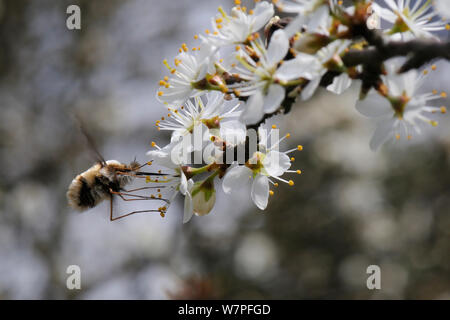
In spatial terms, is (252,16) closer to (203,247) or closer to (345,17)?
(345,17)

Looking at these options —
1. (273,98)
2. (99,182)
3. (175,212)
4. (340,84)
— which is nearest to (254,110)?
(273,98)

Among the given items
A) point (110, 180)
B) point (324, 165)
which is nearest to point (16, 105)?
point (324, 165)

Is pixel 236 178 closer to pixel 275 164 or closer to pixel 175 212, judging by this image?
pixel 275 164

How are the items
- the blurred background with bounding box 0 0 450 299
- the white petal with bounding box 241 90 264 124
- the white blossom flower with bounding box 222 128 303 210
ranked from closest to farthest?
1. the white petal with bounding box 241 90 264 124
2. the white blossom flower with bounding box 222 128 303 210
3. the blurred background with bounding box 0 0 450 299

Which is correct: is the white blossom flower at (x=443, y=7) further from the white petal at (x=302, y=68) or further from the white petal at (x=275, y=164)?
the white petal at (x=275, y=164)

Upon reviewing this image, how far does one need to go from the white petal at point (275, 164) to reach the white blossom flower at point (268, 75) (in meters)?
0.24

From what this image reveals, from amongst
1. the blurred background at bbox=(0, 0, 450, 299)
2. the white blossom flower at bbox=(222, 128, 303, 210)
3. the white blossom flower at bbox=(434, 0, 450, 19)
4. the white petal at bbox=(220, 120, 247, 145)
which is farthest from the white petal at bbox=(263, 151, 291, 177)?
the blurred background at bbox=(0, 0, 450, 299)

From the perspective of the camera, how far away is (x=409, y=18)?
1.11 meters

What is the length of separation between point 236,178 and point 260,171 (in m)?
0.09

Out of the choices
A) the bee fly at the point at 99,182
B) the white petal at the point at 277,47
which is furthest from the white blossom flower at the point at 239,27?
the bee fly at the point at 99,182

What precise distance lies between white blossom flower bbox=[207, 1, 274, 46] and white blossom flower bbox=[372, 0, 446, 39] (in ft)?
0.82

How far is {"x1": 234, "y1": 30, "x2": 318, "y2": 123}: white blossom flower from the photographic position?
981 mm

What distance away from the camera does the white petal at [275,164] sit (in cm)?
129

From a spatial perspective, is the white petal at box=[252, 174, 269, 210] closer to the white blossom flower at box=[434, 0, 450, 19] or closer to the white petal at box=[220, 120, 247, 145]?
the white petal at box=[220, 120, 247, 145]
